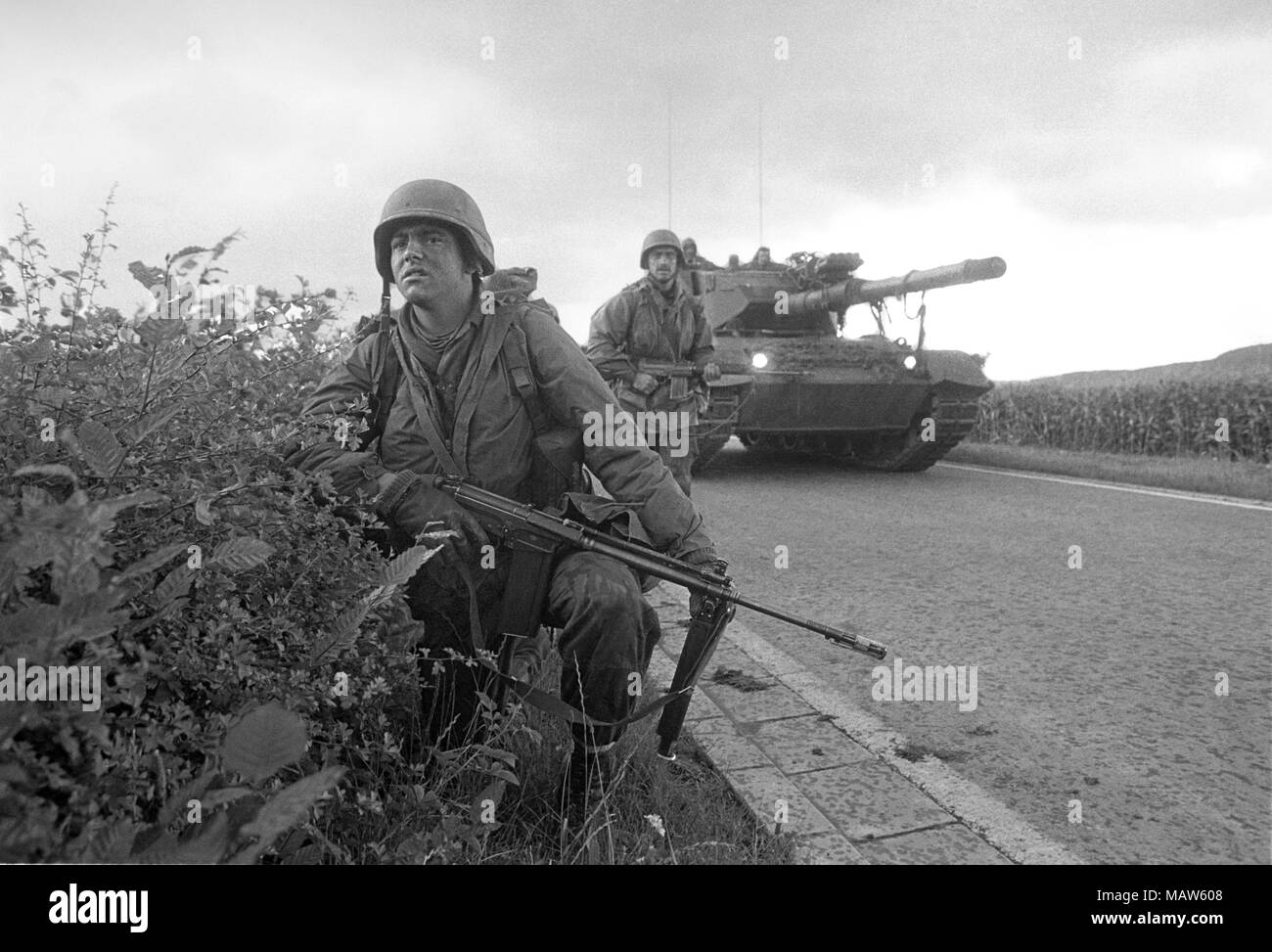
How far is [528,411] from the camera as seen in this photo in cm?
317

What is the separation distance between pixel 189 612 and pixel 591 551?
3.97 feet

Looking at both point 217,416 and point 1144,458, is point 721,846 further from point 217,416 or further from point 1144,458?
point 1144,458

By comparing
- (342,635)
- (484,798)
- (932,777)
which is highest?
(342,635)

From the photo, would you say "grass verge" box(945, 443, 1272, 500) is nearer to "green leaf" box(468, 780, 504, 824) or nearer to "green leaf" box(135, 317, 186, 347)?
"green leaf" box(468, 780, 504, 824)

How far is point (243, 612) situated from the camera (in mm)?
1972

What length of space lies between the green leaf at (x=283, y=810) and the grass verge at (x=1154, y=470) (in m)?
9.45

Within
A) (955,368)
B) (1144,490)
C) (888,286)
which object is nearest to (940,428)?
(955,368)

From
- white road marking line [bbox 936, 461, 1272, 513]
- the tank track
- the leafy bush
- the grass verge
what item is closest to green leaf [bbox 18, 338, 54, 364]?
the leafy bush

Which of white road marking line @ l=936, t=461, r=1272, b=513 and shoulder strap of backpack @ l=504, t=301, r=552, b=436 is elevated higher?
shoulder strap of backpack @ l=504, t=301, r=552, b=436

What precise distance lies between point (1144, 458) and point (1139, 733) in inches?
468

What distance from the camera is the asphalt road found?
2898mm

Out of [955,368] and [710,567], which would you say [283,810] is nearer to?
[710,567]
